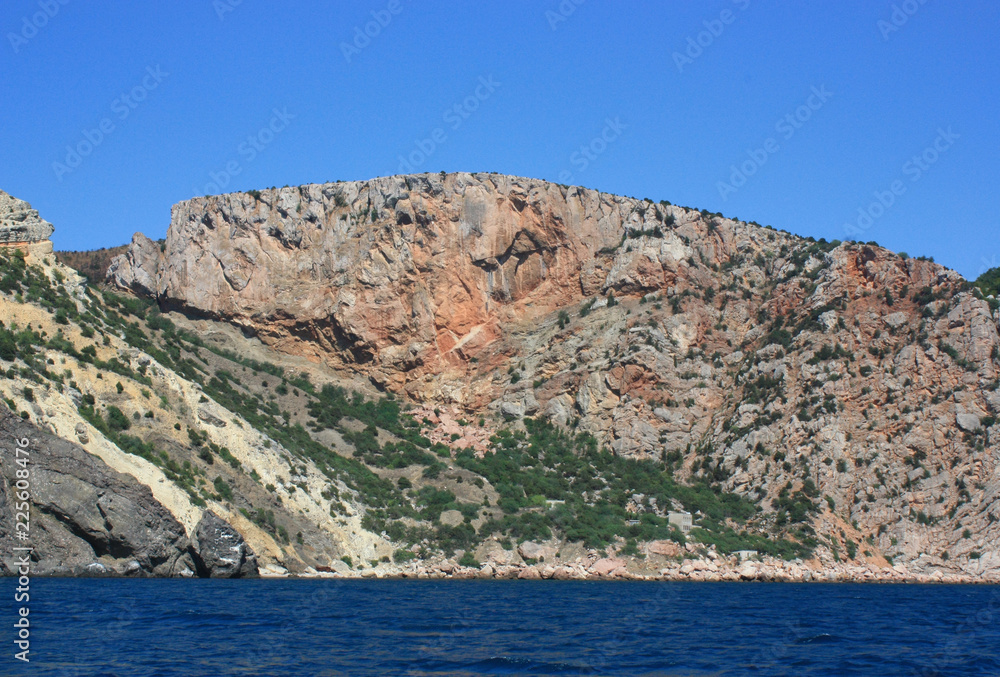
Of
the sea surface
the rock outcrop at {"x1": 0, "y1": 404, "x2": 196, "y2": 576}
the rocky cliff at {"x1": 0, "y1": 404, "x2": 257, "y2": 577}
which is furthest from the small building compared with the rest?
the rock outcrop at {"x1": 0, "y1": 404, "x2": 196, "y2": 576}

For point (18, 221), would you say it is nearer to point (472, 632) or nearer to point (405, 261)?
point (405, 261)

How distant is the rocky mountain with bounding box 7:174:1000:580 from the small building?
31.6 inches

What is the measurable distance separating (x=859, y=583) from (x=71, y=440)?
41048 mm

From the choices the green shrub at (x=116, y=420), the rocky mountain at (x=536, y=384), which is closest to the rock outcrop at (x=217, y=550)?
the rocky mountain at (x=536, y=384)

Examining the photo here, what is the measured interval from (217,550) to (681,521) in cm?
2719

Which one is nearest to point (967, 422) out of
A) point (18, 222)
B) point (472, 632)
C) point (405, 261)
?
point (405, 261)

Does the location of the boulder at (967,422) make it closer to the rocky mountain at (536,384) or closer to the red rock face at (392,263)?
the rocky mountain at (536,384)

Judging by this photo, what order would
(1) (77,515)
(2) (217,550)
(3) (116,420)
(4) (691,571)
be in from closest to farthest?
1. (1) (77,515)
2. (2) (217,550)
3. (3) (116,420)
4. (4) (691,571)

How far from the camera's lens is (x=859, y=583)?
51.7 m

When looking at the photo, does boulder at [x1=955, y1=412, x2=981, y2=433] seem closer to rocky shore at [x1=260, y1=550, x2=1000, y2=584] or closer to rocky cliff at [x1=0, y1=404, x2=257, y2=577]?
rocky shore at [x1=260, y1=550, x2=1000, y2=584]

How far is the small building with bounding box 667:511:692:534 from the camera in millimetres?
54562

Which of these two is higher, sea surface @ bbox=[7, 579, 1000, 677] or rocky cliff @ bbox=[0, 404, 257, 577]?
rocky cliff @ bbox=[0, 404, 257, 577]

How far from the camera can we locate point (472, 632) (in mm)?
26562

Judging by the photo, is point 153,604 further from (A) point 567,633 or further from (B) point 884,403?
(B) point 884,403
